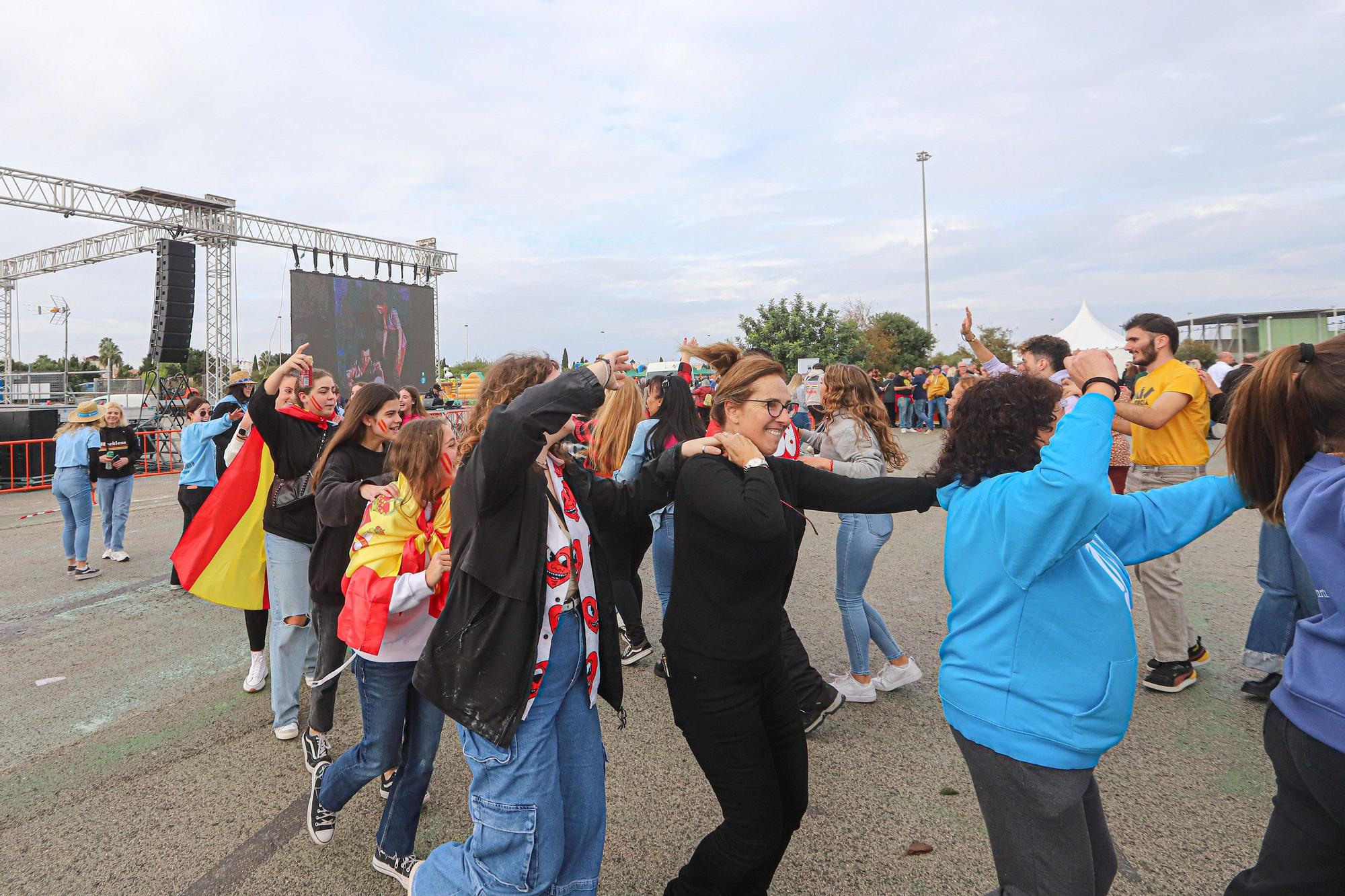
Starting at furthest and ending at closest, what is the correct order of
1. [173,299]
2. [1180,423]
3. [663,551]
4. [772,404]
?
1. [173,299]
2. [663,551]
3. [1180,423]
4. [772,404]

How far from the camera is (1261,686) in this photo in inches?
154

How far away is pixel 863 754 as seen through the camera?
350cm

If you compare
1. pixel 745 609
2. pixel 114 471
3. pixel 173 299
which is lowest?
pixel 745 609

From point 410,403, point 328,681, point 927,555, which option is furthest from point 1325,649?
point 927,555

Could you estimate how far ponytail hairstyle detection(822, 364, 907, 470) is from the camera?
431 cm

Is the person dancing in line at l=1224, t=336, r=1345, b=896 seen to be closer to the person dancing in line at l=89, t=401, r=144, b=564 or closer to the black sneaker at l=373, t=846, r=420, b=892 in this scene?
the black sneaker at l=373, t=846, r=420, b=892

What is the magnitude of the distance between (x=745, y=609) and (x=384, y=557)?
1.29 m

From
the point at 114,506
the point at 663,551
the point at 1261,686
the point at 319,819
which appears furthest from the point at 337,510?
the point at 114,506

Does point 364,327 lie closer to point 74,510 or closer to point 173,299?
point 173,299

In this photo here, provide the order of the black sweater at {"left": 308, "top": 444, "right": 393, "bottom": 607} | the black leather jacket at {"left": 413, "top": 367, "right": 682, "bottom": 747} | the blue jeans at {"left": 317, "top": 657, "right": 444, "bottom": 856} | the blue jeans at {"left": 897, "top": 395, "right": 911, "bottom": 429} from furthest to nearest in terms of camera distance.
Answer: the blue jeans at {"left": 897, "top": 395, "right": 911, "bottom": 429}
the black sweater at {"left": 308, "top": 444, "right": 393, "bottom": 607}
the blue jeans at {"left": 317, "top": 657, "right": 444, "bottom": 856}
the black leather jacket at {"left": 413, "top": 367, "right": 682, "bottom": 747}

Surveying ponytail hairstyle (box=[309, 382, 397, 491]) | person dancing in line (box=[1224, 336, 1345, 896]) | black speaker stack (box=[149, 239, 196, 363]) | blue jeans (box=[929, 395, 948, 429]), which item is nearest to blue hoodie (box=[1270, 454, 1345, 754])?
person dancing in line (box=[1224, 336, 1345, 896])

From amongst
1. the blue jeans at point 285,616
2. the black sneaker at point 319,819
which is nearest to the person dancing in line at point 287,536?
the blue jeans at point 285,616

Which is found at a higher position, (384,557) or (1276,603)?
(384,557)

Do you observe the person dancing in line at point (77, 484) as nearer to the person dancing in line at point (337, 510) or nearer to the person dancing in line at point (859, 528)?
the person dancing in line at point (337, 510)
